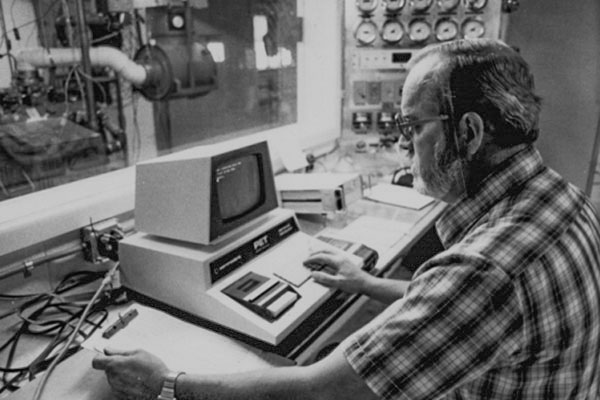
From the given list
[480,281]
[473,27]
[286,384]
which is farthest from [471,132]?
[473,27]

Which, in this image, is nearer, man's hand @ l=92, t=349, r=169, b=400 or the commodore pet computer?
man's hand @ l=92, t=349, r=169, b=400

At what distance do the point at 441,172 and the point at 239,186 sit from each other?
68cm

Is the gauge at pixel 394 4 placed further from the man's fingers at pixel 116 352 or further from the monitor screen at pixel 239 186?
the man's fingers at pixel 116 352

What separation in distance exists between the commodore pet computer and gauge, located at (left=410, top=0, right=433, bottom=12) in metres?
1.75

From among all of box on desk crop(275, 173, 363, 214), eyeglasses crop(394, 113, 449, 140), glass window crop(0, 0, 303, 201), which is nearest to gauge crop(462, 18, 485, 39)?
glass window crop(0, 0, 303, 201)

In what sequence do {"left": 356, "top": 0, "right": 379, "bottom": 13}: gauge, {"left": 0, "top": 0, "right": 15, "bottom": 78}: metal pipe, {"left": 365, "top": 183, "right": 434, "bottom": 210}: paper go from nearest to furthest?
1. {"left": 365, "top": 183, "right": 434, "bottom": 210}: paper
2. {"left": 0, "top": 0, "right": 15, "bottom": 78}: metal pipe
3. {"left": 356, "top": 0, "right": 379, "bottom": 13}: gauge

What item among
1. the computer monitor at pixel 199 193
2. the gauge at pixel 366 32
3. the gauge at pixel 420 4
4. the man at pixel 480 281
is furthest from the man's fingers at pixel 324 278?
the gauge at pixel 420 4

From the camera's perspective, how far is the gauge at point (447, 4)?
2.79 m

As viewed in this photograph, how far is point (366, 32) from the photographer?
112 inches

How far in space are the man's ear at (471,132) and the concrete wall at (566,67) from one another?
2.96m

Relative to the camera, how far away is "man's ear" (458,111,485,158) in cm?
87

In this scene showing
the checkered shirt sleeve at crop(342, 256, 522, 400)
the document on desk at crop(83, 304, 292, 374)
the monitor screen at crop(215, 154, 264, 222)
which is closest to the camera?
the checkered shirt sleeve at crop(342, 256, 522, 400)

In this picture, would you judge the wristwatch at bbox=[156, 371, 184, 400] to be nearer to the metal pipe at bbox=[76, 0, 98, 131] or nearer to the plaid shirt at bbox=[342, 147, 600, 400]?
the plaid shirt at bbox=[342, 147, 600, 400]

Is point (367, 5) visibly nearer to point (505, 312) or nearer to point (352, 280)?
point (352, 280)
